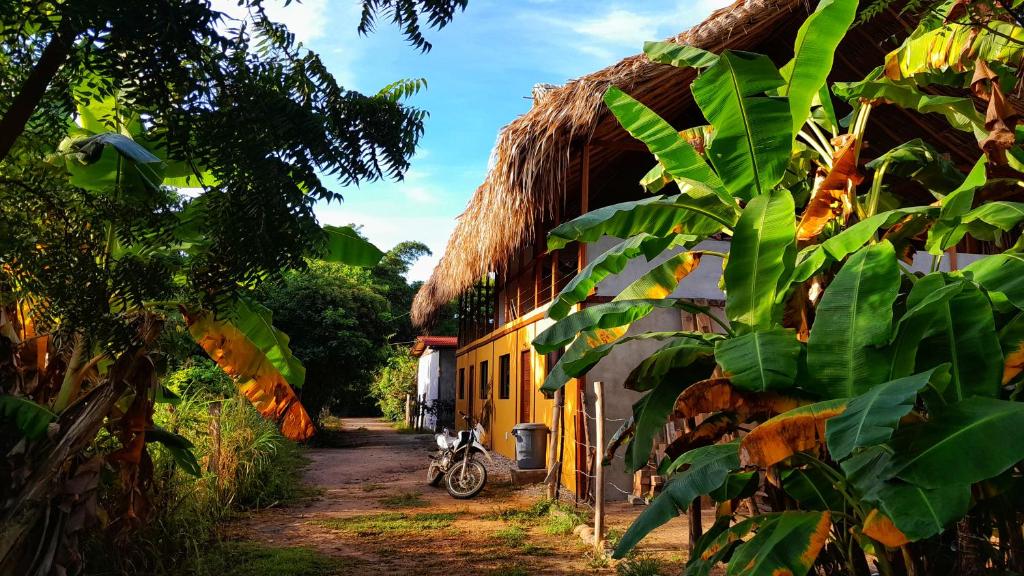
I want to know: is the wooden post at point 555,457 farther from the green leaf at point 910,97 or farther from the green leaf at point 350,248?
the green leaf at point 910,97

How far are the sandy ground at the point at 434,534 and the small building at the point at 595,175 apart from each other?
105 centimetres

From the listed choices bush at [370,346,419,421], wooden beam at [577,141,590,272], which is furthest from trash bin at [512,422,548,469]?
bush at [370,346,419,421]

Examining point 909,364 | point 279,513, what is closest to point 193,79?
point 909,364

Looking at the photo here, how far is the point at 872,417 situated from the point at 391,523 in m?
6.21

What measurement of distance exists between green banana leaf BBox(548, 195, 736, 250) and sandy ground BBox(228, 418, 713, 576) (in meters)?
2.70

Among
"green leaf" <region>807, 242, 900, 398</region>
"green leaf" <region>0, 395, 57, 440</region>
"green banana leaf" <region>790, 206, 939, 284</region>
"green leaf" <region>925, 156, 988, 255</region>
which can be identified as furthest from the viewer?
"green leaf" <region>0, 395, 57, 440</region>

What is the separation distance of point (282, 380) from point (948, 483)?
16.4ft

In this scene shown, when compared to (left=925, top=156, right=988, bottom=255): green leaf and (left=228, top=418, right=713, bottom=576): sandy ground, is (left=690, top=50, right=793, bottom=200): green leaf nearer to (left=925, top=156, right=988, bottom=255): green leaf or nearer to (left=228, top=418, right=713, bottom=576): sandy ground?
(left=925, top=156, right=988, bottom=255): green leaf

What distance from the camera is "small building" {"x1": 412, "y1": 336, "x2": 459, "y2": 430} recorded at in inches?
824

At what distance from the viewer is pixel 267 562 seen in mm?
5598

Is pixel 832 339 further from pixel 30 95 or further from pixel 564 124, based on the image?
pixel 564 124

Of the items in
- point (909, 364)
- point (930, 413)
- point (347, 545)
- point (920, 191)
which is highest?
point (920, 191)

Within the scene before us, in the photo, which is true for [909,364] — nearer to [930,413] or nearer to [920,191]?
[930,413]

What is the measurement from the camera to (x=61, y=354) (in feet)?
15.1
